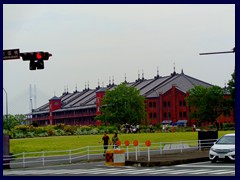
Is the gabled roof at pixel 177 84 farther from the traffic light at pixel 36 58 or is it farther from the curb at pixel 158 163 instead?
the traffic light at pixel 36 58

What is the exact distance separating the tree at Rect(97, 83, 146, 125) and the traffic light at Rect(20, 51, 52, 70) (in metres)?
83.9

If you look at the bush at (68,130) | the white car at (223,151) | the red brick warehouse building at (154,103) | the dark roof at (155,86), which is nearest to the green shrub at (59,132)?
the bush at (68,130)

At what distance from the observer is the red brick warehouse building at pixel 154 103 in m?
116

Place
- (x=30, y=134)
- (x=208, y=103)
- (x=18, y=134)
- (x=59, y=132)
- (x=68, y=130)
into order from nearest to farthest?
1. (x=18, y=134)
2. (x=30, y=134)
3. (x=59, y=132)
4. (x=68, y=130)
5. (x=208, y=103)

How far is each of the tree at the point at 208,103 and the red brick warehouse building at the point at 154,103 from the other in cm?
774

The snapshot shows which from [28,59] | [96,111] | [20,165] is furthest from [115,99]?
[28,59]

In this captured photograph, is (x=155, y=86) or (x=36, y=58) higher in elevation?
(x=155, y=86)

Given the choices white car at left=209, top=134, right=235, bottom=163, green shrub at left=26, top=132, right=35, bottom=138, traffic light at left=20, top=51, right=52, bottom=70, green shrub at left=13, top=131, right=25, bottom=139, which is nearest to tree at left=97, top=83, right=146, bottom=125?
green shrub at left=26, top=132, right=35, bottom=138

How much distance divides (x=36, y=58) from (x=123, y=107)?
85.6 meters

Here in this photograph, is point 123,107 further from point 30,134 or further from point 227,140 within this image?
point 227,140

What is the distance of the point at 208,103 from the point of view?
102 metres

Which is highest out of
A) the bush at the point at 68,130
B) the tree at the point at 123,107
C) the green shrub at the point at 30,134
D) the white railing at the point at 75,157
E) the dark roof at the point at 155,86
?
the dark roof at the point at 155,86

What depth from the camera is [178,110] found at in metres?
116

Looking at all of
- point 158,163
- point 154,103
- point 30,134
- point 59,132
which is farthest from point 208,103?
point 158,163
